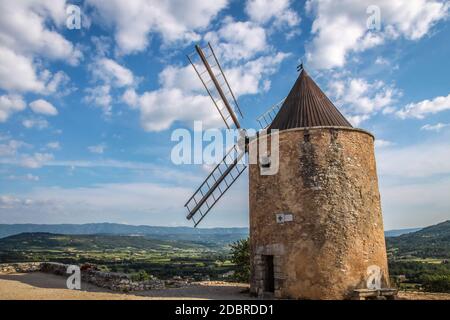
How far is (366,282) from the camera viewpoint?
422 inches

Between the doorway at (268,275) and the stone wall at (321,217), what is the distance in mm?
171

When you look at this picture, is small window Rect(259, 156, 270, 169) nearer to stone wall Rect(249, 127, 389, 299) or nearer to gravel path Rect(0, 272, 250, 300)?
stone wall Rect(249, 127, 389, 299)

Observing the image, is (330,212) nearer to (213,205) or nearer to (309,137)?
(309,137)

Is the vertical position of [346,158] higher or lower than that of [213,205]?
higher

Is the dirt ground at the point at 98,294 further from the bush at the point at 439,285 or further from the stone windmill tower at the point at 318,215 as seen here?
the bush at the point at 439,285

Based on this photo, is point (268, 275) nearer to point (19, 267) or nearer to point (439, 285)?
point (439, 285)

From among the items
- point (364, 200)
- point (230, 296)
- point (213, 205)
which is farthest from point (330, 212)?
point (213, 205)

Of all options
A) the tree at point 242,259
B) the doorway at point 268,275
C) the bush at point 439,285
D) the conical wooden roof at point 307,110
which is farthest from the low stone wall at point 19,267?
the bush at point 439,285

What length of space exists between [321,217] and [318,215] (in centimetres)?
10

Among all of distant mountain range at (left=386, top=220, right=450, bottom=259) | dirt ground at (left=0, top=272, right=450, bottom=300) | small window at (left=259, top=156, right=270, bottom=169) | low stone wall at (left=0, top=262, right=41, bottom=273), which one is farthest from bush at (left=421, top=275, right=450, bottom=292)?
distant mountain range at (left=386, top=220, right=450, bottom=259)

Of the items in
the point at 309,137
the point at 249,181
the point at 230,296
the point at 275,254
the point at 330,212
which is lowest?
the point at 230,296
